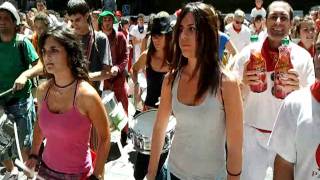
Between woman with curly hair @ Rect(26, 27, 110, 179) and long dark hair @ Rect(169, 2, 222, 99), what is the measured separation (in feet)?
2.46

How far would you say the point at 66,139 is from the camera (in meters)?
3.30

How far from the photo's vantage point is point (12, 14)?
5352 millimetres

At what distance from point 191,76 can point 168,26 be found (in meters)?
2.36

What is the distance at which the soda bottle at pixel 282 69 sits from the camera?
3576 millimetres

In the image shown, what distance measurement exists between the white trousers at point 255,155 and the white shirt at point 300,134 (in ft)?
6.45

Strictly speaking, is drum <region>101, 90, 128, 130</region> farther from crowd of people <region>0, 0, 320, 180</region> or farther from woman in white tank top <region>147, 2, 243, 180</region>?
woman in white tank top <region>147, 2, 243, 180</region>

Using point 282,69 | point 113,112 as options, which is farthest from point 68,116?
point 113,112

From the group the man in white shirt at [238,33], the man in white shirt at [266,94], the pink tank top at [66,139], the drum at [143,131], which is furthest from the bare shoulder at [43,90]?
the man in white shirt at [238,33]

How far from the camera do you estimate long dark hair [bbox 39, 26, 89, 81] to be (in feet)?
11.3

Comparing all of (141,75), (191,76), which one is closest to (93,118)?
(191,76)

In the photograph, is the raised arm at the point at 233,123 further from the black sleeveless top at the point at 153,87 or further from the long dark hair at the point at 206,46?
the black sleeveless top at the point at 153,87

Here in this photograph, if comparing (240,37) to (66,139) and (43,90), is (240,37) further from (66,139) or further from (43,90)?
(66,139)

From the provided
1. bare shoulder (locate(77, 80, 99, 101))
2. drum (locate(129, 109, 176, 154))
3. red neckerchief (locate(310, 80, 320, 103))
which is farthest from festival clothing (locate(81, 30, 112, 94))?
red neckerchief (locate(310, 80, 320, 103))

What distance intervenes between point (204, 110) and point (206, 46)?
353 mm
